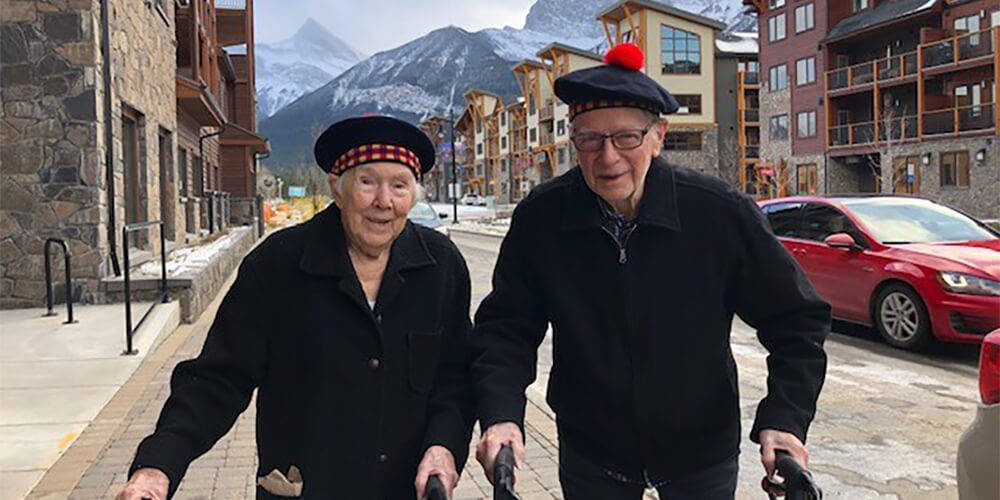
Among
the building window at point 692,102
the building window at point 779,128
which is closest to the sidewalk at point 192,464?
the building window at point 779,128

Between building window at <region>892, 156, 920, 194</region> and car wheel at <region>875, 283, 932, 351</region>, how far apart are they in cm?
2968

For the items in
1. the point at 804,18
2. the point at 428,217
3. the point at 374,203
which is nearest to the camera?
the point at 374,203

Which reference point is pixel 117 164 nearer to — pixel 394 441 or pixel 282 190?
pixel 394 441

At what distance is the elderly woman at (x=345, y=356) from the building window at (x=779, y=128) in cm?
4484

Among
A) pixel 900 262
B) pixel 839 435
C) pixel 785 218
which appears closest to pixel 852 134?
pixel 785 218

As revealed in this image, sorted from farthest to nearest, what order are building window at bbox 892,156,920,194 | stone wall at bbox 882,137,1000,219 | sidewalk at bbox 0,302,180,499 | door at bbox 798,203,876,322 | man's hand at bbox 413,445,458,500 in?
building window at bbox 892,156,920,194 → stone wall at bbox 882,137,1000,219 → door at bbox 798,203,876,322 → sidewalk at bbox 0,302,180,499 → man's hand at bbox 413,445,458,500

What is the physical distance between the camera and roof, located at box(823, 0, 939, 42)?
34.1 metres

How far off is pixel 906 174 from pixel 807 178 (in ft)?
22.8

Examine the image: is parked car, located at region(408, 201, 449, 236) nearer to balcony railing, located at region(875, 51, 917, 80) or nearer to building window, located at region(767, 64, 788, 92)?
balcony railing, located at region(875, 51, 917, 80)

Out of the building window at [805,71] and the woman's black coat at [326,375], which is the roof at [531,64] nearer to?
the building window at [805,71]

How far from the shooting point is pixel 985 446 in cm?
244

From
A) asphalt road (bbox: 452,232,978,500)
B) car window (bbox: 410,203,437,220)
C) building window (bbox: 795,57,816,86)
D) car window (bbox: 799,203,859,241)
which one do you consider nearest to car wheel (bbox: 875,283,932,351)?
asphalt road (bbox: 452,232,978,500)

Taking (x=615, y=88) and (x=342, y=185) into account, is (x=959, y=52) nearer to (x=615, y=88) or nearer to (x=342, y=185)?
(x=615, y=88)

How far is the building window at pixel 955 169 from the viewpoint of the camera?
3259 cm
